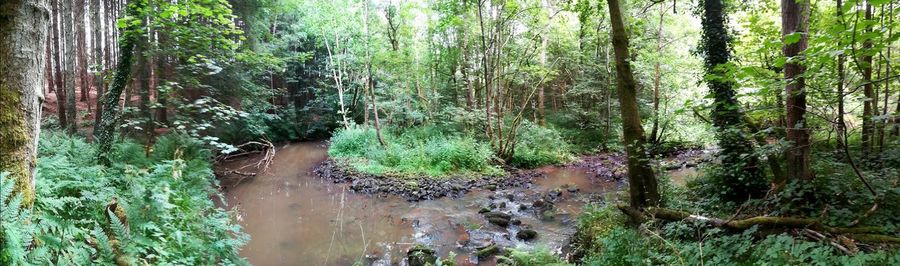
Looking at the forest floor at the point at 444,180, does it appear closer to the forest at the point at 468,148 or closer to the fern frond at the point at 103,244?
the forest at the point at 468,148

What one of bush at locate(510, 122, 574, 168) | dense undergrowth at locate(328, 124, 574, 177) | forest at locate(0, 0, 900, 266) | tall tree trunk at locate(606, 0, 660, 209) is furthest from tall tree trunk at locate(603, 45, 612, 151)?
tall tree trunk at locate(606, 0, 660, 209)

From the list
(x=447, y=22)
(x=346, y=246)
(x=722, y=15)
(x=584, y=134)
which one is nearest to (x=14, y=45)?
(x=346, y=246)

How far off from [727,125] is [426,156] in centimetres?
1003

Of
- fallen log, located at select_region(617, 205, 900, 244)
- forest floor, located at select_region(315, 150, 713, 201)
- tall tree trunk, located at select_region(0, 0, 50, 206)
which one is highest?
tall tree trunk, located at select_region(0, 0, 50, 206)

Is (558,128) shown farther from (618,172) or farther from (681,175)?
(681,175)

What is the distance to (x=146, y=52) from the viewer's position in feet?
23.6

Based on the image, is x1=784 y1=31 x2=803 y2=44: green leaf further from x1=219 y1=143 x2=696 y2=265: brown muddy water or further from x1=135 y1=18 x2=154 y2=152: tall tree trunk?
x1=135 y1=18 x2=154 y2=152: tall tree trunk

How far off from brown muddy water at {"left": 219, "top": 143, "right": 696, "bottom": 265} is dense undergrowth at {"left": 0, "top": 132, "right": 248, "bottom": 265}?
1304 mm

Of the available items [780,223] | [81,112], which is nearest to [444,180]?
[780,223]

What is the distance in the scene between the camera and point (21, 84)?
8.55ft

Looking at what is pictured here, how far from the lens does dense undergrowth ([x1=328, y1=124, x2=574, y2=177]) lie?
1419 centimetres

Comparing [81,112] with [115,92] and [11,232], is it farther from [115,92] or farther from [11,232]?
[11,232]

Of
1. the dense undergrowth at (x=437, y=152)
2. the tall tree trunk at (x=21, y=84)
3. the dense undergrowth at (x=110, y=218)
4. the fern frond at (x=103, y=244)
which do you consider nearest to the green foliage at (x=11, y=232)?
the dense undergrowth at (x=110, y=218)

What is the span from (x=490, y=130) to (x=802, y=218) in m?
11.7
